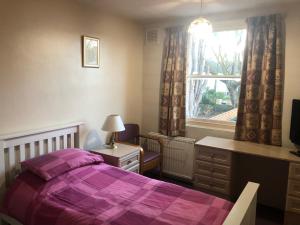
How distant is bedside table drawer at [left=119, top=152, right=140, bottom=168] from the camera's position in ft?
9.51

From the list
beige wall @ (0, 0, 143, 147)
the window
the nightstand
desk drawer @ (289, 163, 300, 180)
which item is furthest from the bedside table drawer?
desk drawer @ (289, 163, 300, 180)

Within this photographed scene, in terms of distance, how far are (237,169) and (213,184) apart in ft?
1.64

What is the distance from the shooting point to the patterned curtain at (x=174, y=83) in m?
3.56

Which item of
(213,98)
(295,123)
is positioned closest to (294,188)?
(295,123)

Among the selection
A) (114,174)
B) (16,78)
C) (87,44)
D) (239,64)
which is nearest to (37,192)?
(114,174)

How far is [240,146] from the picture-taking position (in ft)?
9.63

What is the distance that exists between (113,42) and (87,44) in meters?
0.52

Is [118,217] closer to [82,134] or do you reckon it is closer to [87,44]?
[82,134]

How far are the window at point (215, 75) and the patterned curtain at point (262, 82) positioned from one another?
233mm

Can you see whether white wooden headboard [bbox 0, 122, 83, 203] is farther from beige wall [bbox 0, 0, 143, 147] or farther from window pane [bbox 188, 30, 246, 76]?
window pane [bbox 188, 30, 246, 76]

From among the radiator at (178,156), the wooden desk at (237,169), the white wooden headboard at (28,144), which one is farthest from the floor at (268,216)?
the white wooden headboard at (28,144)

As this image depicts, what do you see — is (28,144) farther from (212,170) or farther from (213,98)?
(213,98)

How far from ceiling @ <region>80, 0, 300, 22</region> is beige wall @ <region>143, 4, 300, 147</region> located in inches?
4.7

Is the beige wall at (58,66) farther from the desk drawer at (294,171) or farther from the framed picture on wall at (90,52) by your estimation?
the desk drawer at (294,171)
